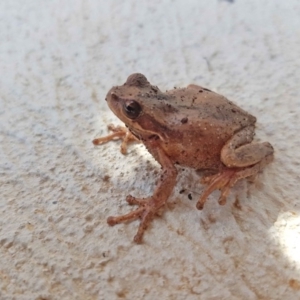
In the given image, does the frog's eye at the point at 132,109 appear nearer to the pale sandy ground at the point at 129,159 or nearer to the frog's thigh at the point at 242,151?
the pale sandy ground at the point at 129,159

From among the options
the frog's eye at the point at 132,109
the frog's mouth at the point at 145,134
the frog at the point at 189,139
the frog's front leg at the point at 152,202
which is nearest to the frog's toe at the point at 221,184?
the frog at the point at 189,139

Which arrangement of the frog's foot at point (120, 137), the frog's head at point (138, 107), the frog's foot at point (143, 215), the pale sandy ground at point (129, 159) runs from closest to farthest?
the pale sandy ground at point (129, 159) → the frog's foot at point (143, 215) → the frog's head at point (138, 107) → the frog's foot at point (120, 137)

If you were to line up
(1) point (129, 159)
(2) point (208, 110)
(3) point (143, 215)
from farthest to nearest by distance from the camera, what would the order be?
(1) point (129, 159) → (2) point (208, 110) → (3) point (143, 215)

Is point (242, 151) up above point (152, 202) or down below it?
above

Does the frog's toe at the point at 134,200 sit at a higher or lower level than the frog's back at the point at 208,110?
lower

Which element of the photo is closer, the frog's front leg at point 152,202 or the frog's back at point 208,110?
the frog's front leg at point 152,202

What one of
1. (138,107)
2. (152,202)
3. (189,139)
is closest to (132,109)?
(138,107)

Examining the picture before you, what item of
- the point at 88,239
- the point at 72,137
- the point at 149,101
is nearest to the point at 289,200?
the point at 149,101

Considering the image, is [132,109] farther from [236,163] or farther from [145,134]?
[236,163]

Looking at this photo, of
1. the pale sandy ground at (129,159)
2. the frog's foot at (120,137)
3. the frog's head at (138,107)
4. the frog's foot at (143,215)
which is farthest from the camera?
the frog's foot at (120,137)
